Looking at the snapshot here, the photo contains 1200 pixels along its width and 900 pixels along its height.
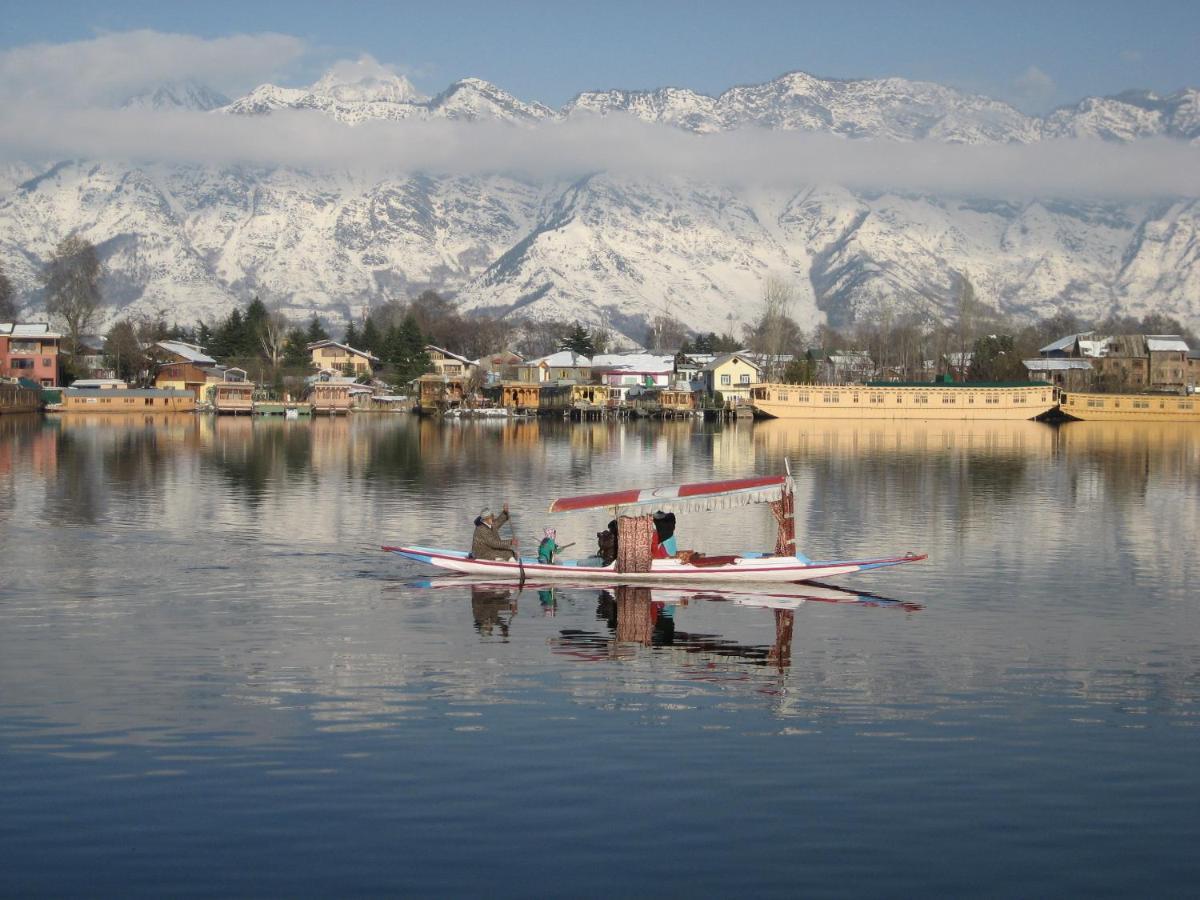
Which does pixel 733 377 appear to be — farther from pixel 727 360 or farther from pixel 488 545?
pixel 488 545

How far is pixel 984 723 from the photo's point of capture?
75.0 ft

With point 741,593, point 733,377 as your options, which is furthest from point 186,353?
point 741,593

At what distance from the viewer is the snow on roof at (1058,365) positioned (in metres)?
193

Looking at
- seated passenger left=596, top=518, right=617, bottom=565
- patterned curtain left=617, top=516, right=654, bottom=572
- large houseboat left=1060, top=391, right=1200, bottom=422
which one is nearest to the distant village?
large houseboat left=1060, top=391, right=1200, bottom=422

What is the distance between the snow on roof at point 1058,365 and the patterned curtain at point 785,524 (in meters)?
164

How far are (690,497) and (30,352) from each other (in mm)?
133820

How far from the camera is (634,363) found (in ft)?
618

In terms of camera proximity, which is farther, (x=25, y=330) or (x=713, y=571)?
(x=25, y=330)

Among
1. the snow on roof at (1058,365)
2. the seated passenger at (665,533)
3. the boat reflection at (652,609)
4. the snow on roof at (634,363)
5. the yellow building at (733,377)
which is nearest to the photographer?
the boat reflection at (652,609)

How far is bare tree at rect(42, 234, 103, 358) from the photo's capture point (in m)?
173

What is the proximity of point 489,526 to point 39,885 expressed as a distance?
70.9ft

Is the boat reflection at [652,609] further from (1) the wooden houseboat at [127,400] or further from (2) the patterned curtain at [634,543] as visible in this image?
(1) the wooden houseboat at [127,400]

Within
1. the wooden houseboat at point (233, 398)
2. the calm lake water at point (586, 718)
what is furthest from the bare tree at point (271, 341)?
the calm lake water at point (586, 718)

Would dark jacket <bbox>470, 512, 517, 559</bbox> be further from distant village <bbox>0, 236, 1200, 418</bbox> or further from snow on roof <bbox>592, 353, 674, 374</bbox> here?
snow on roof <bbox>592, 353, 674, 374</bbox>
